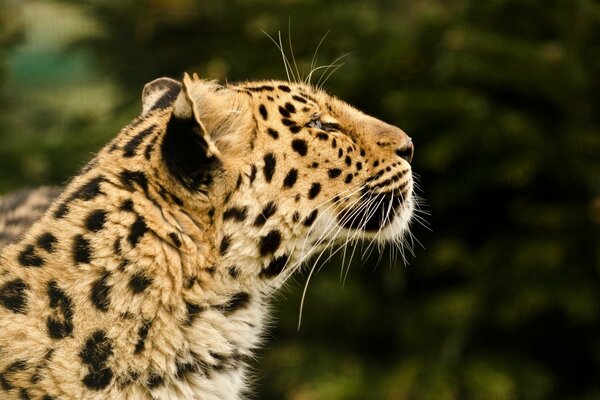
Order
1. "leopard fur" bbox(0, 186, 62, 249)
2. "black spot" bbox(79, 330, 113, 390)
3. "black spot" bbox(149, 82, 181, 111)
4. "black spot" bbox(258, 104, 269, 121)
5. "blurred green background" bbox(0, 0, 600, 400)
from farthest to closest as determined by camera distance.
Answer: "blurred green background" bbox(0, 0, 600, 400)
"leopard fur" bbox(0, 186, 62, 249)
"black spot" bbox(149, 82, 181, 111)
"black spot" bbox(258, 104, 269, 121)
"black spot" bbox(79, 330, 113, 390)

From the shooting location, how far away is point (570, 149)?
7.25 m

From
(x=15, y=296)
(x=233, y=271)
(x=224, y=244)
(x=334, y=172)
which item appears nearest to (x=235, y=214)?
(x=224, y=244)

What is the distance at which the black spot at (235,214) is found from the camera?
4.12 metres

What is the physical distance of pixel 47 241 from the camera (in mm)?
3984

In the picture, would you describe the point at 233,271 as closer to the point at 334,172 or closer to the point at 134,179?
the point at 134,179

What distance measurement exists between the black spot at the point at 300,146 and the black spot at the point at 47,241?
1.09 m

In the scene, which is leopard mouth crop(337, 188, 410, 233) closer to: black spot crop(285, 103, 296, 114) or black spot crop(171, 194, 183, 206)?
black spot crop(285, 103, 296, 114)

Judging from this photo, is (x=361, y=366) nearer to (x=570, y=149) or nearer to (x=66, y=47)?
(x=570, y=149)

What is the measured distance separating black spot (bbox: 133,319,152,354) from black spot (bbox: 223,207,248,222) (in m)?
0.53

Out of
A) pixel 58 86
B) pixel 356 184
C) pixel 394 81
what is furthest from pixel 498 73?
pixel 58 86

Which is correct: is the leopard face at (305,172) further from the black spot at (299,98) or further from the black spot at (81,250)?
the black spot at (81,250)

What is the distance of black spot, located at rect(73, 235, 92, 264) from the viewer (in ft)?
12.8

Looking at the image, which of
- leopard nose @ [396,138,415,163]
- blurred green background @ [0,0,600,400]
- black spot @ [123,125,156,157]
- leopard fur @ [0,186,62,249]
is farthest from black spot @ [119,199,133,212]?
blurred green background @ [0,0,600,400]

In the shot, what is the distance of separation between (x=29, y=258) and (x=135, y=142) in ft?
2.07
